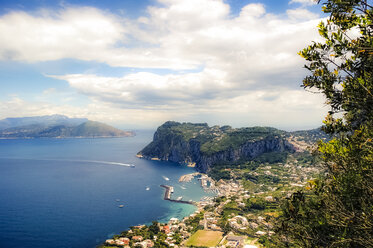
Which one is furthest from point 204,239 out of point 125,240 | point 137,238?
point 125,240

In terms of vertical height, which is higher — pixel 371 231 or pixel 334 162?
pixel 334 162

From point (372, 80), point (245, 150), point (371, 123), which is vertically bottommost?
point (245, 150)

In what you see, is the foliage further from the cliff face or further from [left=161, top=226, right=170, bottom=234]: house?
the cliff face

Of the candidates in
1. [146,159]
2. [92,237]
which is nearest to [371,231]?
[92,237]

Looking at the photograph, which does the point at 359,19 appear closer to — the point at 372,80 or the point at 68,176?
the point at 372,80

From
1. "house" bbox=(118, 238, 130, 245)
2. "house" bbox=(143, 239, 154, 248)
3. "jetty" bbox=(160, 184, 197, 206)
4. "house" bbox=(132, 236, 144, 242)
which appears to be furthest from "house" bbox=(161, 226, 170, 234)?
"jetty" bbox=(160, 184, 197, 206)
